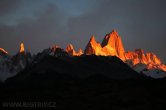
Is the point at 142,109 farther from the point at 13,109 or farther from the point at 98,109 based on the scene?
the point at 13,109

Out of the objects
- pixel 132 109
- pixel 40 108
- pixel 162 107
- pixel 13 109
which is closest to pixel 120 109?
pixel 132 109

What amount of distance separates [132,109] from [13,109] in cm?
5606

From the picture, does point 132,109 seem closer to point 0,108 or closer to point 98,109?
point 98,109

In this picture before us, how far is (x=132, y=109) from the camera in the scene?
196 metres

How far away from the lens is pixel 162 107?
199 meters

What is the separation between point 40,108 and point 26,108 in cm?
708

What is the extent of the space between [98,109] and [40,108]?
27.9 m

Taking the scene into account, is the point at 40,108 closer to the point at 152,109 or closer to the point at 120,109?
the point at 120,109

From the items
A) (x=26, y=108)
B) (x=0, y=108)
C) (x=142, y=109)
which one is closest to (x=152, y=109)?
(x=142, y=109)

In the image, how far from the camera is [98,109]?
199875 millimetres

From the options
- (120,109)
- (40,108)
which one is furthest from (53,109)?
(120,109)

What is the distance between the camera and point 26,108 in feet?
648

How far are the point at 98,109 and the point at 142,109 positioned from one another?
21.0m

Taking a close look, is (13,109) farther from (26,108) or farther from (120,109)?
(120,109)
